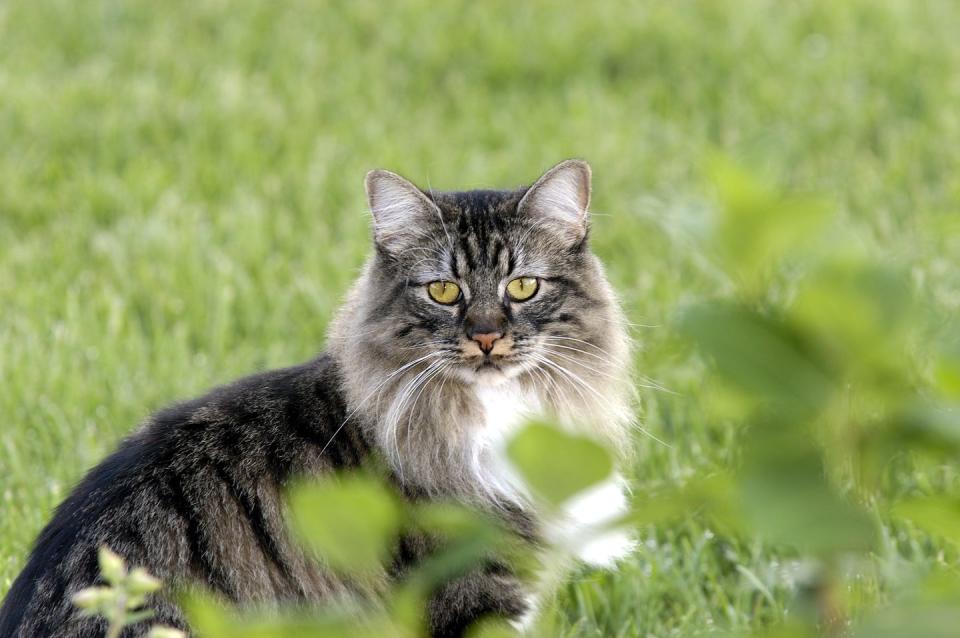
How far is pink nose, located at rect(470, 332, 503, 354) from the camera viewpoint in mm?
3176

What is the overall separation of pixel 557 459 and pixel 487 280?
253cm

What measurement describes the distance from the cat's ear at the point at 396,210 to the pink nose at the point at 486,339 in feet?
1.14

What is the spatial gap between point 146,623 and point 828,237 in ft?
6.49

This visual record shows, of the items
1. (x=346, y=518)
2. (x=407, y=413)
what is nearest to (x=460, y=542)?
(x=346, y=518)

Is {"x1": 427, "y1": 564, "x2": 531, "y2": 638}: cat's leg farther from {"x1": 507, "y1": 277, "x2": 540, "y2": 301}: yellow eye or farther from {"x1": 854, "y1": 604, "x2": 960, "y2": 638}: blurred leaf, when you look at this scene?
{"x1": 854, "y1": 604, "x2": 960, "y2": 638}: blurred leaf

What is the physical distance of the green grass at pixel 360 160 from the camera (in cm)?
436

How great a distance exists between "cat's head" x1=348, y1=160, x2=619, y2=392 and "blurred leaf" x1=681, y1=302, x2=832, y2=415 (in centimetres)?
239

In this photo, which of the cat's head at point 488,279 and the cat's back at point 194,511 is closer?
the cat's back at point 194,511

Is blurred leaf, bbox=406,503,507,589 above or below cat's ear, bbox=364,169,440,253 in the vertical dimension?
above

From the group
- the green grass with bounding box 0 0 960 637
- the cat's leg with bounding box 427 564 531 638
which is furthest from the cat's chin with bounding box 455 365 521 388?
the green grass with bounding box 0 0 960 637

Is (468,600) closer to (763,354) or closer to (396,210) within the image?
(396,210)

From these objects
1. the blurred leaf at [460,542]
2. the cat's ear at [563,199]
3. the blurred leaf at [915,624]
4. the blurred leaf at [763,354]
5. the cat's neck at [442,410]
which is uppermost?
the blurred leaf at [763,354]

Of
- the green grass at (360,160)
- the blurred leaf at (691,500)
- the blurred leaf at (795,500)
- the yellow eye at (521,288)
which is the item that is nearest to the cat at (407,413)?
the yellow eye at (521,288)

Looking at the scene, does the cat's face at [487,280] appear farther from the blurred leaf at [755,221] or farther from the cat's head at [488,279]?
the blurred leaf at [755,221]
